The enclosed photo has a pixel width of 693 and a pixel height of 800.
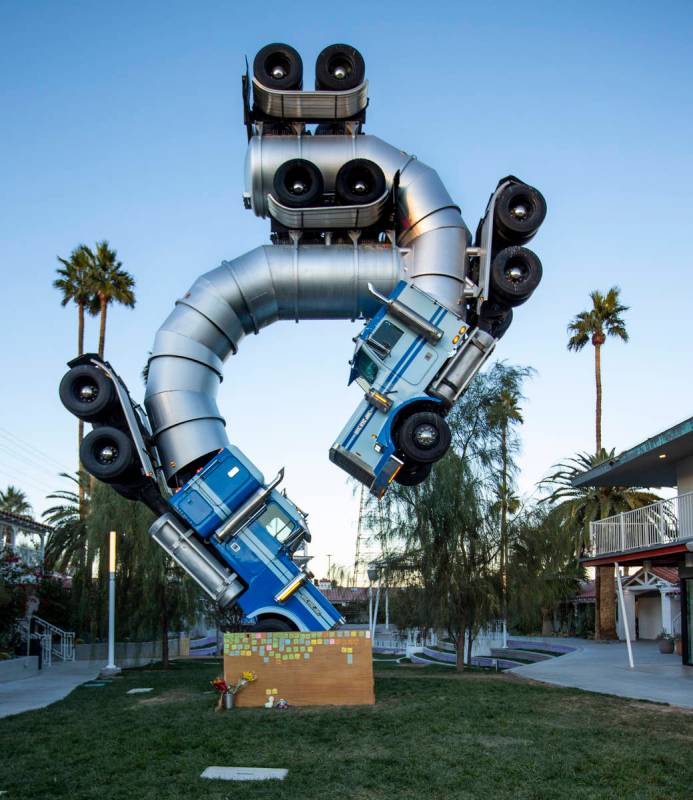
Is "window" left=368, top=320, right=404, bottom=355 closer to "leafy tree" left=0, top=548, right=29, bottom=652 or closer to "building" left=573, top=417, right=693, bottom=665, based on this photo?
"building" left=573, top=417, right=693, bottom=665

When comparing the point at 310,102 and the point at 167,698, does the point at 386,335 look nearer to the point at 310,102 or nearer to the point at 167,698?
the point at 310,102

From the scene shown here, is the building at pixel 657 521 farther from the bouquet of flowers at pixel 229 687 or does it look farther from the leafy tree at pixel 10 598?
the leafy tree at pixel 10 598

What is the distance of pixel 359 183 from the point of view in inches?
591

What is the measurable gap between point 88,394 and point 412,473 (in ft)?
18.5

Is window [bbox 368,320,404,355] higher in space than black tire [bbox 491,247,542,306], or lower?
lower

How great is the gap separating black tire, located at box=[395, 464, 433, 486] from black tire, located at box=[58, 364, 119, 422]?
4.95 metres

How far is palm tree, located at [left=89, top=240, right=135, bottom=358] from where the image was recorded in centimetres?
4406

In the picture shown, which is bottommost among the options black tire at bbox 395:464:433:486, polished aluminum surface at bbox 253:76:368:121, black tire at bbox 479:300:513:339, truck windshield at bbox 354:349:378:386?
black tire at bbox 395:464:433:486

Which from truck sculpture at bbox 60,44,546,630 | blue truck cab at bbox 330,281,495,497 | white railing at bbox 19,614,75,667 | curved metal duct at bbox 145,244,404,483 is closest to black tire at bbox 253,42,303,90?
truck sculpture at bbox 60,44,546,630

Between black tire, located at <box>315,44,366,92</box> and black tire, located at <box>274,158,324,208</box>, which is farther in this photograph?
black tire, located at <box>315,44,366,92</box>

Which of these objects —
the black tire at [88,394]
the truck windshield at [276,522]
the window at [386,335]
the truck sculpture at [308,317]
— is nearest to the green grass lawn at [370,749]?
the truck sculpture at [308,317]

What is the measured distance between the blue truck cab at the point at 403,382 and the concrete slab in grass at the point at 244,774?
20.2ft

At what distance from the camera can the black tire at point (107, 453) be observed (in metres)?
14.1

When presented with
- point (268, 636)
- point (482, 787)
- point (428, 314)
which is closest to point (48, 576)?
point (268, 636)
